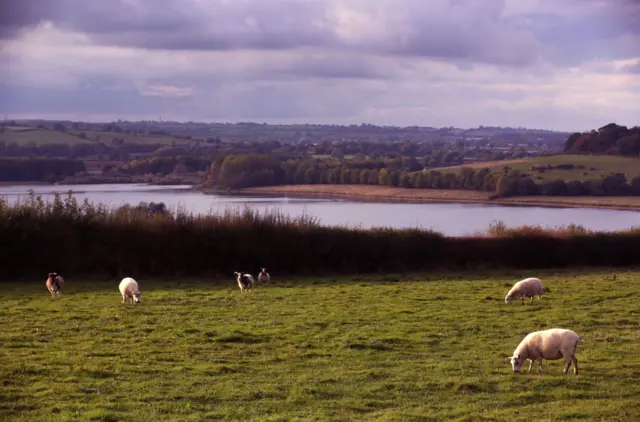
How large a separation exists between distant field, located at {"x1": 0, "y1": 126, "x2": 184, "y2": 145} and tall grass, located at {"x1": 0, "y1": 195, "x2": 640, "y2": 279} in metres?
26.1

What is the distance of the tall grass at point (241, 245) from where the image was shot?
105 ft

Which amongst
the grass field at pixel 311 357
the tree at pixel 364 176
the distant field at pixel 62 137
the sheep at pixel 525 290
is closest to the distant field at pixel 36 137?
the distant field at pixel 62 137

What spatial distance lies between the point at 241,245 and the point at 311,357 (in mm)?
19397

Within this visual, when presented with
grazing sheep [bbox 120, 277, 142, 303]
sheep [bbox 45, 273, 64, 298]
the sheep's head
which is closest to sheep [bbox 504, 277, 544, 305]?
the sheep's head

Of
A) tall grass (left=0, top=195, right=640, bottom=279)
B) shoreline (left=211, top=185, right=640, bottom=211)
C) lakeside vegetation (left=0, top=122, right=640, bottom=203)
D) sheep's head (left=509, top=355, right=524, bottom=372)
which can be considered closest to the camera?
sheep's head (left=509, top=355, right=524, bottom=372)

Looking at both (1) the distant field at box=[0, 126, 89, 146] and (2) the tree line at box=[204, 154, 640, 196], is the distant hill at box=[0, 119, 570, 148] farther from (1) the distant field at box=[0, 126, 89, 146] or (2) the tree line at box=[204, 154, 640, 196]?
(2) the tree line at box=[204, 154, 640, 196]

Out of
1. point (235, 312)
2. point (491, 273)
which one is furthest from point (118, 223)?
point (491, 273)

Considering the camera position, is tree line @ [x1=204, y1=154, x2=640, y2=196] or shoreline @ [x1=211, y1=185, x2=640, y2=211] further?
shoreline @ [x1=211, y1=185, x2=640, y2=211]

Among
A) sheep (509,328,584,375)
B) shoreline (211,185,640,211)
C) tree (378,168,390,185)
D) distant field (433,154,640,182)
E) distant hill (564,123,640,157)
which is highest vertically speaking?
distant hill (564,123,640,157)

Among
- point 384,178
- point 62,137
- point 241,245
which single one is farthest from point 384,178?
point 241,245

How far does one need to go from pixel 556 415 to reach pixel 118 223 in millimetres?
25690

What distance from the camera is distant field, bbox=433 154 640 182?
2581 inches

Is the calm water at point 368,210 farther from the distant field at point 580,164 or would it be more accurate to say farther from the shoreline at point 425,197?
the distant field at point 580,164

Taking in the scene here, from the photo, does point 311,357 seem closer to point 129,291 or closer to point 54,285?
point 129,291
